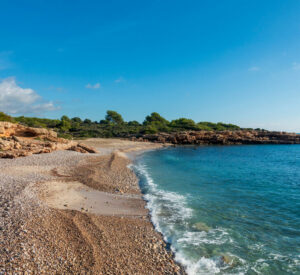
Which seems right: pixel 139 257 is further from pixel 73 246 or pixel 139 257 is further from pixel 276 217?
pixel 276 217

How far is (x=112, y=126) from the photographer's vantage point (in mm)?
89125

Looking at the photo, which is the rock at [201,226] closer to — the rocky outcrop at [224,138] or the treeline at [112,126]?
the treeline at [112,126]

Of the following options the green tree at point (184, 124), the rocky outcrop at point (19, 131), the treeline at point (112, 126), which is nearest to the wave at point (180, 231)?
the rocky outcrop at point (19, 131)

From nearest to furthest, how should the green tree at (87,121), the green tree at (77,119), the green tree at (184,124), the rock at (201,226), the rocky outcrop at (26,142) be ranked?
the rock at (201,226), the rocky outcrop at (26,142), the green tree at (184,124), the green tree at (77,119), the green tree at (87,121)

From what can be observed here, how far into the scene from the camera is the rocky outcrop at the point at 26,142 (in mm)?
20812

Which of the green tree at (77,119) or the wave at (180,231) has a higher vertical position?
the green tree at (77,119)

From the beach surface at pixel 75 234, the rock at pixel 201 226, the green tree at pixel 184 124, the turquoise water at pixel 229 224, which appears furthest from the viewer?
the green tree at pixel 184 124

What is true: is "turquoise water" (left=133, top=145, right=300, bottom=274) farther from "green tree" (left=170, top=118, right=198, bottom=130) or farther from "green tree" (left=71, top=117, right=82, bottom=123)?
"green tree" (left=71, top=117, right=82, bottom=123)

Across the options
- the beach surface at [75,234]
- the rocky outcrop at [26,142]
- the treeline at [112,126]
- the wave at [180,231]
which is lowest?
the wave at [180,231]

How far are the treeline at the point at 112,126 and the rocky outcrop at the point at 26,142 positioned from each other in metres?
10.9

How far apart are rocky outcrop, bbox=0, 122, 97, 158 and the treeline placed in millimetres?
10900

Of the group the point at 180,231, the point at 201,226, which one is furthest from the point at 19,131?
the point at 201,226

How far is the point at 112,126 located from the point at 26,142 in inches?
2526

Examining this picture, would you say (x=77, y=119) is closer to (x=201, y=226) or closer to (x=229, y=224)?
(x=201, y=226)
